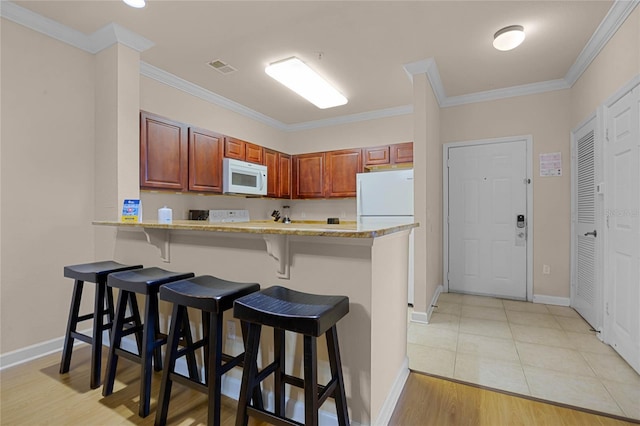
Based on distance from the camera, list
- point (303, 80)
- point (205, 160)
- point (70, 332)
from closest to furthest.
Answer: point (70, 332) < point (303, 80) < point (205, 160)

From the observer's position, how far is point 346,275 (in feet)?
4.85

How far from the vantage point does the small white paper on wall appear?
3467 millimetres

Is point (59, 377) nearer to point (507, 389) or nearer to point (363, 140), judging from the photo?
point (507, 389)

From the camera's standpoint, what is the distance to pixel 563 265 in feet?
11.4

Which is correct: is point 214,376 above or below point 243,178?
below

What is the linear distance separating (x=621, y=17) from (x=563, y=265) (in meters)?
2.49

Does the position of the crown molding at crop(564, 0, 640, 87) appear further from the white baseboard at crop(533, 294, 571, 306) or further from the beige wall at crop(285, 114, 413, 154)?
Result: the white baseboard at crop(533, 294, 571, 306)

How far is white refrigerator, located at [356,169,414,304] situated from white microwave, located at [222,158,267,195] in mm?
1309

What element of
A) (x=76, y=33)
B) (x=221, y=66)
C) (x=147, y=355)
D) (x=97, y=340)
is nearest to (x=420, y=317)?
(x=147, y=355)

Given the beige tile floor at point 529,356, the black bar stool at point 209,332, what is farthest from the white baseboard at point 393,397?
the black bar stool at point 209,332

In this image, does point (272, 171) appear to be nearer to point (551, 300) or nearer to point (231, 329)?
Answer: point (231, 329)

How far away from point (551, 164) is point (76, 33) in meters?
4.93

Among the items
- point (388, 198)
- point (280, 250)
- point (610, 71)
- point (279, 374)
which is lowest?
point (279, 374)

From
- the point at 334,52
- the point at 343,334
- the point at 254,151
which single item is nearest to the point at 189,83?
the point at 254,151
